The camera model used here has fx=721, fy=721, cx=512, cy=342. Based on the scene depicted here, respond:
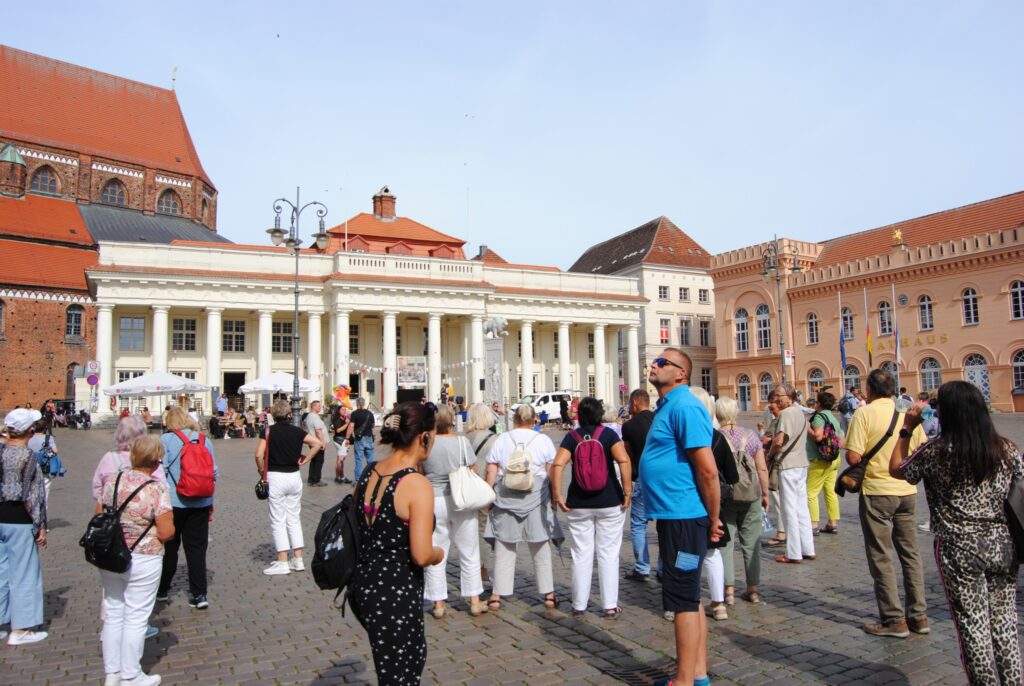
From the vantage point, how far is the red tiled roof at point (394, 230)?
49.2m

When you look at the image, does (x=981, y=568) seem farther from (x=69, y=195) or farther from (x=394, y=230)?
(x=69, y=195)

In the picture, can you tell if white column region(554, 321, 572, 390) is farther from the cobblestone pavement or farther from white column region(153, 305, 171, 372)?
the cobblestone pavement

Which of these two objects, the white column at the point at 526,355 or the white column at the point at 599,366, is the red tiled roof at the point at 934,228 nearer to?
the white column at the point at 599,366

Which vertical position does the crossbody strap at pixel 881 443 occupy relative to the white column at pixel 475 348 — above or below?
below

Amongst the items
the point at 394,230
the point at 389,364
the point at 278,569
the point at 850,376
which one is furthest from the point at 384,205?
the point at 278,569

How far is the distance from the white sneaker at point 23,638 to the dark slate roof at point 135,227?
51.4 m

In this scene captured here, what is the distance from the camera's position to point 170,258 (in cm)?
4097

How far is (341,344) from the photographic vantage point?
42.7 metres

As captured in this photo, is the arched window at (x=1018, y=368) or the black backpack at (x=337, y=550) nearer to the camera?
the black backpack at (x=337, y=550)

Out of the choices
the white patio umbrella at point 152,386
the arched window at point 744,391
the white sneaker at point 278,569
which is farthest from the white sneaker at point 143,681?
the arched window at point 744,391

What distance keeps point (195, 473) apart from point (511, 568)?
2.91 metres

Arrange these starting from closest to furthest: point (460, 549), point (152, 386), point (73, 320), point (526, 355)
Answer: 1. point (460, 549)
2. point (152, 386)
3. point (73, 320)
4. point (526, 355)

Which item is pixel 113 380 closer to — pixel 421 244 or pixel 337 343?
pixel 337 343

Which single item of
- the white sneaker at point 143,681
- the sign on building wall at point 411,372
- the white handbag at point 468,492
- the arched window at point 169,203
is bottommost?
the white sneaker at point 143,681
